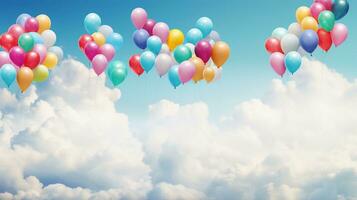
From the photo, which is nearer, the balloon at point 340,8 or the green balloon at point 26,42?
the balloon at point 340,8

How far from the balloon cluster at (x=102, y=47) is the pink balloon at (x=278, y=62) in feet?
13.9

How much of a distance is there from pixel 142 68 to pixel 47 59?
2.83m

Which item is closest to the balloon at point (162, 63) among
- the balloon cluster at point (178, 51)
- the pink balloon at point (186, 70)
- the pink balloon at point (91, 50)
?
the balloon cluster at point (178, 51)

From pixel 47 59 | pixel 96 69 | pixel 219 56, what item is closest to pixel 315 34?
pixel 219 56

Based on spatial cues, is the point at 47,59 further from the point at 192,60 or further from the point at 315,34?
the point at 315,34

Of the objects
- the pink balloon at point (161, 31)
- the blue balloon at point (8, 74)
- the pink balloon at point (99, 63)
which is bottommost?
the blue balloon at point (8, 74)

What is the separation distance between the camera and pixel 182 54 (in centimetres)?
1791

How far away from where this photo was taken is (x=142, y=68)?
18812 millimetres

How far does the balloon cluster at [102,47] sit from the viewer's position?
59.5 ft

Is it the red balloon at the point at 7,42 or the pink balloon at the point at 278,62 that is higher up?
the red balloon at the point at 7,42

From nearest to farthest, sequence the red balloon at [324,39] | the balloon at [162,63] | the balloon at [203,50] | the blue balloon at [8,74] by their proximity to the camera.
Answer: the red balloon at [324,39] → the blue balloon at [8,74] → the balloon at [203,50] → the balloon at [162,63]

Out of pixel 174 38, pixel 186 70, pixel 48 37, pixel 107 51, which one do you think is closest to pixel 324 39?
pixel 186 70

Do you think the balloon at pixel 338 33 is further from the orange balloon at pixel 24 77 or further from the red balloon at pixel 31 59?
the orange balloon at pixel 24 77

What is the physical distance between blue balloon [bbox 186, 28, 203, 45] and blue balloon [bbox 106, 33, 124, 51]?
2.06 m
